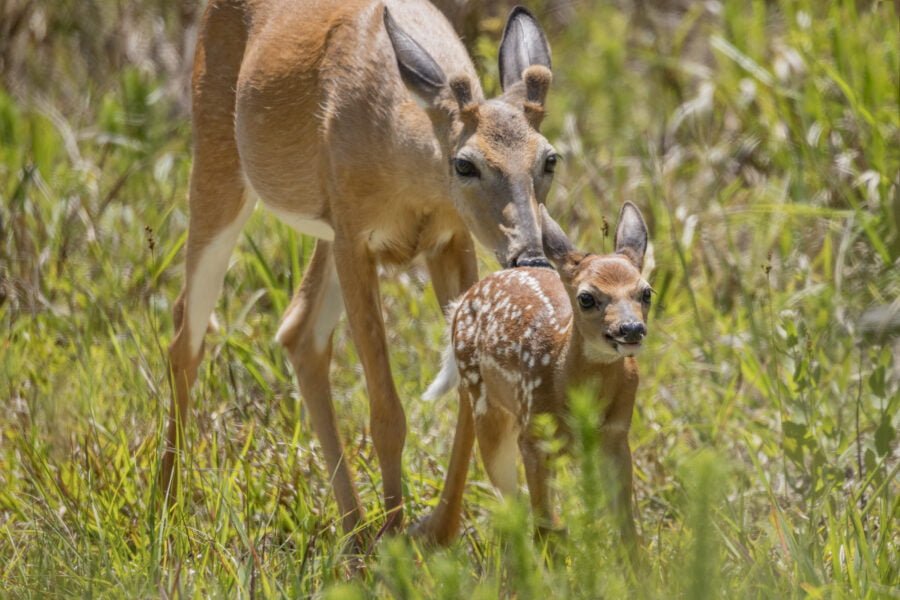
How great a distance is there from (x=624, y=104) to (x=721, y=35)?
1.02 meters

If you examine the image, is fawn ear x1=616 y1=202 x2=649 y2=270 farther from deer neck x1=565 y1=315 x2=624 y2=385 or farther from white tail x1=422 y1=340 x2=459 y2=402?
white tail x1=422 y1=340 x2=459 y2=402

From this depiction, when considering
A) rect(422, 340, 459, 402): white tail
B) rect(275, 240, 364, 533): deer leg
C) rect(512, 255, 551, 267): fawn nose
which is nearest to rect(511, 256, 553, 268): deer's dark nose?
rect(512, 255, 551, 267): fawn nose

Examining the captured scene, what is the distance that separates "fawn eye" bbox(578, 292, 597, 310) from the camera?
4523mm

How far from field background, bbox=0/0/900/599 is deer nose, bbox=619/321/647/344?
1.34 ft

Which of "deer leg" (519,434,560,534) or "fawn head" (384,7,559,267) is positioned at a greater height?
"fawn head" (384,7,559,267)

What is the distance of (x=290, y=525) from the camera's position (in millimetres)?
5691

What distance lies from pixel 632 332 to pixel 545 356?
0.64 metres

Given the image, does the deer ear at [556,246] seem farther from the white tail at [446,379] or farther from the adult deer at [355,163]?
the white tail at [446,379]

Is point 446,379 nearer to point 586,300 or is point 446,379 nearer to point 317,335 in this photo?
point 317,335

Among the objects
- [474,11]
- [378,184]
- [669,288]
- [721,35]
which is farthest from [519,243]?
[721,35]

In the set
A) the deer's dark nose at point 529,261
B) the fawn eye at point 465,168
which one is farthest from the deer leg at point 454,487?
the fawn eye at point 465,168

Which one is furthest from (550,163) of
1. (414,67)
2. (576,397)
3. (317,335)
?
(576,397)

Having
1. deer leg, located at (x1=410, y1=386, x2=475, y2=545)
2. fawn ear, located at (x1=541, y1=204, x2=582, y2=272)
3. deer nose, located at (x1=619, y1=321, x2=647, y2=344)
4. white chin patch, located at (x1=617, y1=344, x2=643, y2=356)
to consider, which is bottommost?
deer leg, located at (x1=410, y1=386, x2=475, y2=545)

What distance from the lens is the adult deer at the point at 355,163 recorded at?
5562mm
